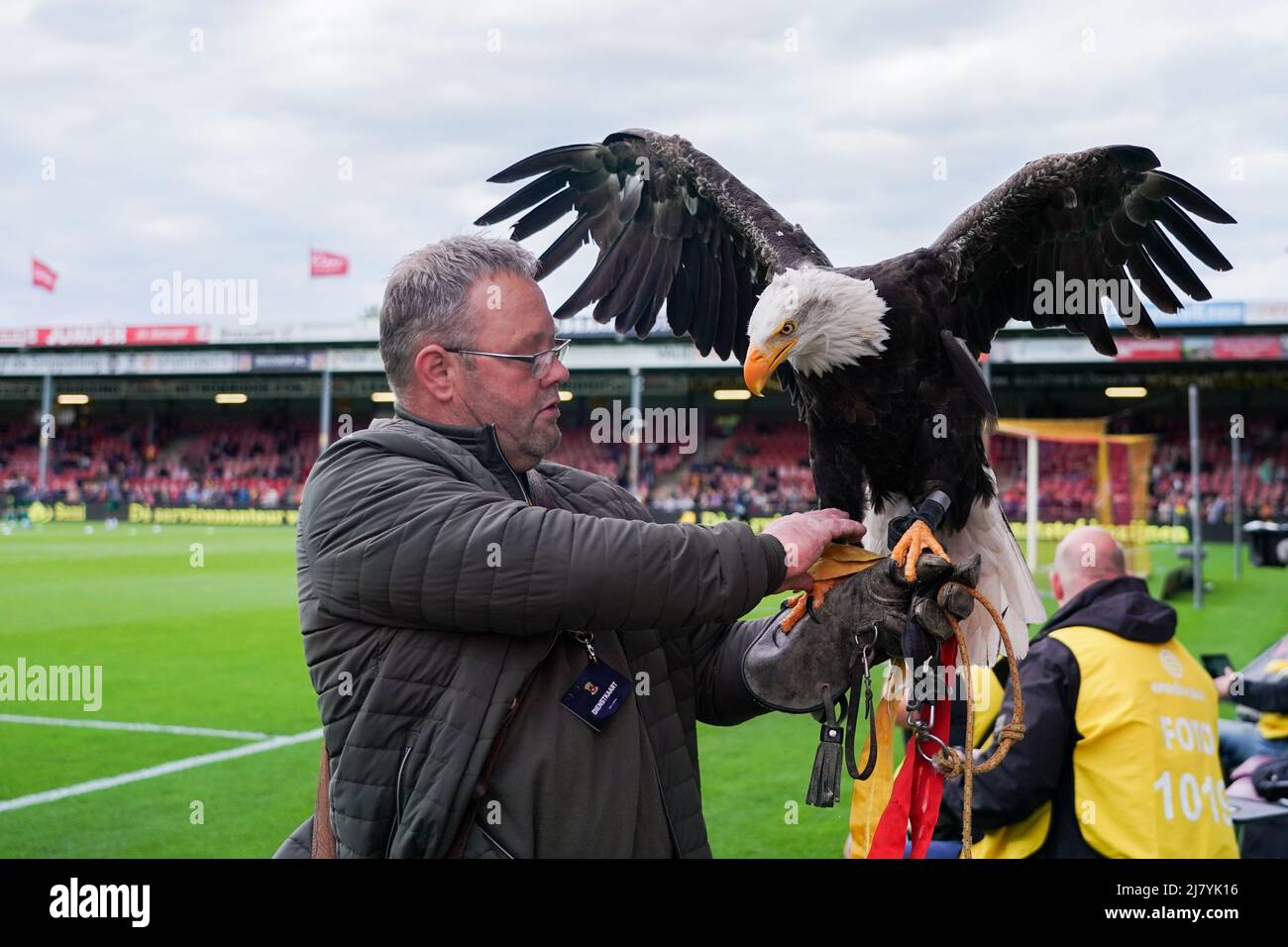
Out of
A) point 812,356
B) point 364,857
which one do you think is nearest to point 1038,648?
point 812,356

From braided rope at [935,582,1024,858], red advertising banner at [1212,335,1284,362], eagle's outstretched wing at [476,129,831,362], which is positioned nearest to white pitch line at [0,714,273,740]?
eagle's outstretched wing at [476,129,831,362]

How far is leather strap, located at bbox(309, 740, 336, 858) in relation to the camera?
1.79m

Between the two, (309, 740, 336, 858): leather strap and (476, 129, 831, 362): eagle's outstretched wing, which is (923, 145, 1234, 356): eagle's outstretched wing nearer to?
(476, 129, 831, 362): eagle's outstretched wing

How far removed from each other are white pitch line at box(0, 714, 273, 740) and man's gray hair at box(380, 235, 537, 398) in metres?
A: 5.41

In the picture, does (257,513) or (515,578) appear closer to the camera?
(515,578)

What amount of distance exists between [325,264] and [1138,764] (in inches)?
1381

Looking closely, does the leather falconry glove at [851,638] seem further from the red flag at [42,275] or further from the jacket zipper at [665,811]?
the red flag at [42,275]

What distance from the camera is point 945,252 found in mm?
3086

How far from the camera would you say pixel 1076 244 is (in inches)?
128

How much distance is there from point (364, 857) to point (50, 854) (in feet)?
11.5

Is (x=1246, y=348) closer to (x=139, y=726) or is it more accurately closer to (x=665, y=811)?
(x=139, y=726)

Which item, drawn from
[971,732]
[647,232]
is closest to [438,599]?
[971,732]

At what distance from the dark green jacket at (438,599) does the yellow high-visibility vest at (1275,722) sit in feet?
9.60

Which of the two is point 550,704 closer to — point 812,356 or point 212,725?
point 812,356
